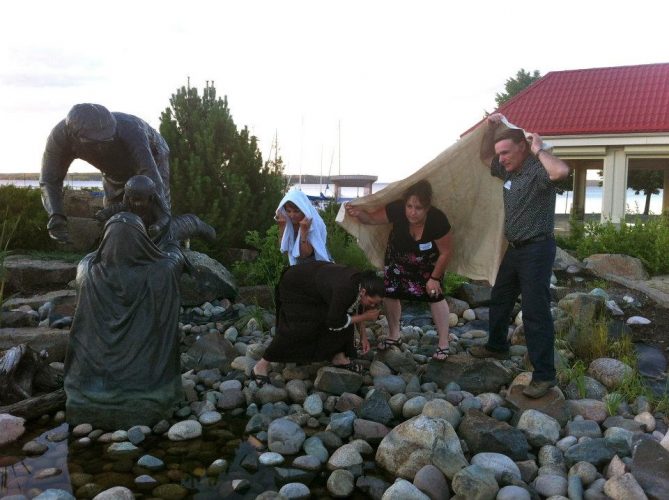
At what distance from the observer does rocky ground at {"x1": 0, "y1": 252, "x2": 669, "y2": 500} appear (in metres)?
3.06

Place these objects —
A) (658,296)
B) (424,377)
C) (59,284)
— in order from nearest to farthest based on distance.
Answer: (424,377)
(658,296)
(59,284)

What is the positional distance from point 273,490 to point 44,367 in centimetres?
211

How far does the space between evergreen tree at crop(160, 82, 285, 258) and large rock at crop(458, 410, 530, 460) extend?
15.9 feet

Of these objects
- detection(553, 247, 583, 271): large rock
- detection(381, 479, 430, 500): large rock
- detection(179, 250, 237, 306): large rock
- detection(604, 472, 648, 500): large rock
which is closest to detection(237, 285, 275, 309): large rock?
detection(179, 250, 237, 306): large rock

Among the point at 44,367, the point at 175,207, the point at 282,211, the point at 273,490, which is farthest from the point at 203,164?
the point at 273,490

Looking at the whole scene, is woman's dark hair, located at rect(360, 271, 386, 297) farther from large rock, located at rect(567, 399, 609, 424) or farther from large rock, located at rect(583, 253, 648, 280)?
large rock, located at rect(583, 253, 648, 280)

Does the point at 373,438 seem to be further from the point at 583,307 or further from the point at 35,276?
the point at 35,276

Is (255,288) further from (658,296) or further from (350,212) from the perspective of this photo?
(658,296)

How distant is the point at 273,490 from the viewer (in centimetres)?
308

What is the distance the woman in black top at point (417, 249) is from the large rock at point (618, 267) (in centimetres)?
458

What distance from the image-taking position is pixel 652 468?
9.98ft

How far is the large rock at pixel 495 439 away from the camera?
3.43 meters

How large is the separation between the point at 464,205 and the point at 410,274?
747mm

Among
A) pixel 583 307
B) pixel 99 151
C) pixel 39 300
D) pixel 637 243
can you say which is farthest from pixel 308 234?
pixel 637 243
